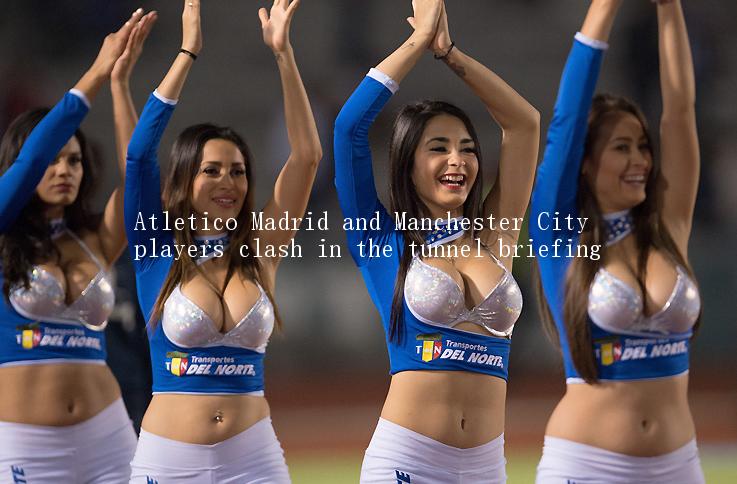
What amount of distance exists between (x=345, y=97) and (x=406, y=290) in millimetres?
5773

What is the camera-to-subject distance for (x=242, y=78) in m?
10.2

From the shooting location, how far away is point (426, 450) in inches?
130

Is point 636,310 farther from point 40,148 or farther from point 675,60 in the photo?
point 40,148

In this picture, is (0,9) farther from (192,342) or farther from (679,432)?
(679,432)

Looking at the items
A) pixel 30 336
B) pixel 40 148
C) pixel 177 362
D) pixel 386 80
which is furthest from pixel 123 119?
pixel 386 80

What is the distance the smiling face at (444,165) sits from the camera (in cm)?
346

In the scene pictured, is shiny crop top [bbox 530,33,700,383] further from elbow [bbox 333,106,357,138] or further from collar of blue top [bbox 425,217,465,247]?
elbow [bbox 333,106,357,138]

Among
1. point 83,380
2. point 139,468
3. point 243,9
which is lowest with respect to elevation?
point 139,468

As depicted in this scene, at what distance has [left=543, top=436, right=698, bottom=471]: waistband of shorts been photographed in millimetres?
2959

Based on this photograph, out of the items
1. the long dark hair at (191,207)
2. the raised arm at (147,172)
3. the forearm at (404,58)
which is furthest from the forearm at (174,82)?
the forearm at (404,58)

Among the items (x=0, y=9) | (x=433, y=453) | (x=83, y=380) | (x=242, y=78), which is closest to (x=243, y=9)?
(x=242, y=78)

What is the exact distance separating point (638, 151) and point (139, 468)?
6.43 ft

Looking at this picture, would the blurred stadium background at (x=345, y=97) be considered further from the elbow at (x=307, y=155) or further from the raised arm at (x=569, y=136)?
the raised arm at (x=569, y=136)

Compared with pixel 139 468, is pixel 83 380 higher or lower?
higher
